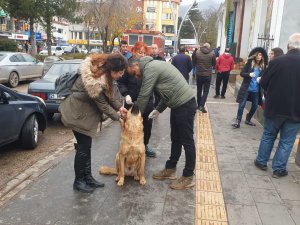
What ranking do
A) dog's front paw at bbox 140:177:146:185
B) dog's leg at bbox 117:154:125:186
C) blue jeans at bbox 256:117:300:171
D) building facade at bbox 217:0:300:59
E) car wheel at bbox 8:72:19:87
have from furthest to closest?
car wheel at bbox 8:72:19:87 < building facade at bbox 217:0:300:59 < blue jeans at bbox 256:117:300:171 < dog's front paw at bbox 140:177:146:185 < dog's leg at bbox 117:154:125:186

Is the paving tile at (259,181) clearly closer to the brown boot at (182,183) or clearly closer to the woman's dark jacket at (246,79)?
the brown boot at (182,183)

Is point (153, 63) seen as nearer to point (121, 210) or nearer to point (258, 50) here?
point (121, 210)

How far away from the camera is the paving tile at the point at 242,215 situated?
366cm

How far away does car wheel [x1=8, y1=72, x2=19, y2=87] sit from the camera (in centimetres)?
1428

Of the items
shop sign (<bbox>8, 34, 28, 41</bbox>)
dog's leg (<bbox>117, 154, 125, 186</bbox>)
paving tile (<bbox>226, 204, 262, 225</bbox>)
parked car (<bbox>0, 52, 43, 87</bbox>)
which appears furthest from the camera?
shop sign (<bbox>8, 34, 28, 41</bbox>)

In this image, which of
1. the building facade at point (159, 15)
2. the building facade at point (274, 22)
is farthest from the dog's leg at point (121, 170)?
the building facade at point (159, 15)

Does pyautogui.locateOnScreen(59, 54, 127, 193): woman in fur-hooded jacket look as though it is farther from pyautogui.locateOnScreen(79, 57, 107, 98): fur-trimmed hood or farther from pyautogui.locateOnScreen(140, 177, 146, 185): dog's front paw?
pyautogui.locateOnScreen(140, 177, 146, 185): dog's front paw

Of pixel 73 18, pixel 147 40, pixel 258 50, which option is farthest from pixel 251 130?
pixel 73 18

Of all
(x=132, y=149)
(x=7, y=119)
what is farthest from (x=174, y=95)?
(x=7, y=119)

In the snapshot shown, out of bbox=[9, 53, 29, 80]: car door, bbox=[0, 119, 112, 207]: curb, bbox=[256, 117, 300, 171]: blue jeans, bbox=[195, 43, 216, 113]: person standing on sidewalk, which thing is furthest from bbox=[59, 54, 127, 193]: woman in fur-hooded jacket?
bbox=[9, 53, 29, 80]: car door

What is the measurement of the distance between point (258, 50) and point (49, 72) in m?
5.62

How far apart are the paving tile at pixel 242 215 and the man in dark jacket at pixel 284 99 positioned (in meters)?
1.18

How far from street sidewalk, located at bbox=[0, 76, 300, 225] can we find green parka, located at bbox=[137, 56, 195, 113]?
46.0 inches

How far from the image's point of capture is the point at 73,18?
92.6 feet
